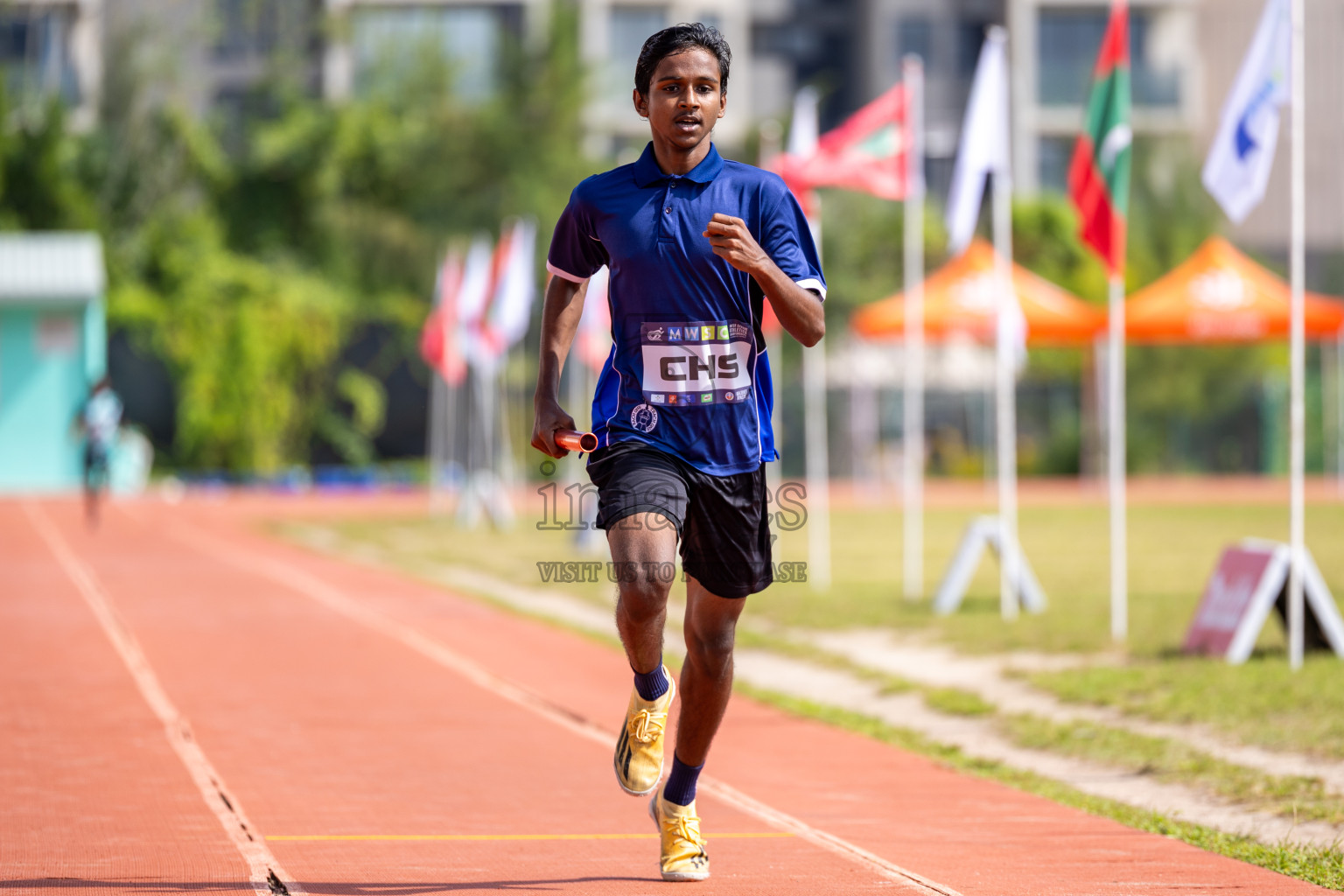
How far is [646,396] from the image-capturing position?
5.07m

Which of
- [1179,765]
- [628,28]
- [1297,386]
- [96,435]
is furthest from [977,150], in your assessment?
[628,28]

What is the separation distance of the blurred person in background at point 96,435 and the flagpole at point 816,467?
9.72 metres

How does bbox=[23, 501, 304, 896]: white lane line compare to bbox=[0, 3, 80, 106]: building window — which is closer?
bbox=[23, 501, 304, 896]: white lane line

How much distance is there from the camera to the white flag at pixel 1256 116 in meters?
10.5

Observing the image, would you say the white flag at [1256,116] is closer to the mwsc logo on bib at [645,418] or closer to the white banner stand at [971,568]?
the white banner stand at [971,568]

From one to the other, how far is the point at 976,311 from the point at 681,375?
71.6 ft

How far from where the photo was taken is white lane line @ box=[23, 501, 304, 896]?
17.4 ft

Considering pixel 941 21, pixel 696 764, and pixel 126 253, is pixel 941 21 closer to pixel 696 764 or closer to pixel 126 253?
pixel 126 253

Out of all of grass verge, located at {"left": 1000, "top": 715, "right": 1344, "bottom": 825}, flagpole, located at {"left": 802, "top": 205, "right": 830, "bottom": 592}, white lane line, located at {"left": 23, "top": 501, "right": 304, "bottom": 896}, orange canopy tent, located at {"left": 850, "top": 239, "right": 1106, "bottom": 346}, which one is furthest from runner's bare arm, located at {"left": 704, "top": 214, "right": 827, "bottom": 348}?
orange canopy tent, located at {"left": 850, "top": 239, "right": 1106, "bottom": 346}

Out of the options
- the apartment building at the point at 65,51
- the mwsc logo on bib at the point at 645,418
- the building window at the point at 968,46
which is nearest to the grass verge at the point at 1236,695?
the mwsc logo on bib at the point at 645,418

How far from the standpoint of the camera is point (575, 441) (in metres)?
5.00

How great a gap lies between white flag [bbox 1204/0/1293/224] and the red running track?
14.1 ft

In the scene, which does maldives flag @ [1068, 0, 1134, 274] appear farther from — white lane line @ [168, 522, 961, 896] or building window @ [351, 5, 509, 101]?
building window @ [351, 5, 509, 101]

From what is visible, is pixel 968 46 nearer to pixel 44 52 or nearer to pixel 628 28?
pixel 628 28
